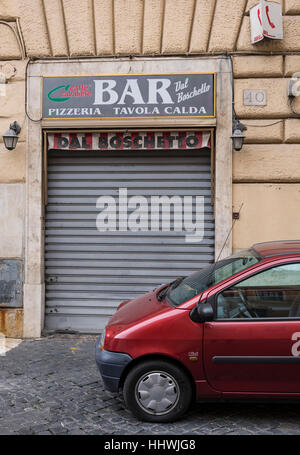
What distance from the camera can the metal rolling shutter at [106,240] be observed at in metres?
7.70

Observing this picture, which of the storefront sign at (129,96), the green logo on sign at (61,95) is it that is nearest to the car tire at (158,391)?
the storefront sign at (129,96)

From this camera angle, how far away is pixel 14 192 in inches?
301

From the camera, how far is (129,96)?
24.6ft

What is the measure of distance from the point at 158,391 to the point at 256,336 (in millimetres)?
993

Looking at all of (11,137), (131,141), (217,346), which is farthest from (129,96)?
(217,346)

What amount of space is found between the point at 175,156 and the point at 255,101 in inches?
60.2

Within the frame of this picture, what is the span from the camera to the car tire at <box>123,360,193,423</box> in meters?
4.15

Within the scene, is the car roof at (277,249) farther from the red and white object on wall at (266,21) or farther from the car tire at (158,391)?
the red and white object on wall at (266,21)

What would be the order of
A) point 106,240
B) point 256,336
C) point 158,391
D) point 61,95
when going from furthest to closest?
point 106,240 < point 61,95 < point 158,391 < point 256,336

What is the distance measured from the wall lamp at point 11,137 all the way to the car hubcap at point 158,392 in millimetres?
4722

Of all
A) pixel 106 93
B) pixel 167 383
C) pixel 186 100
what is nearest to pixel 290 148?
pixel 186 100

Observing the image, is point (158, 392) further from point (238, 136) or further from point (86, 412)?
point (238, 136)

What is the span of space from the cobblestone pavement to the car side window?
0.99m
